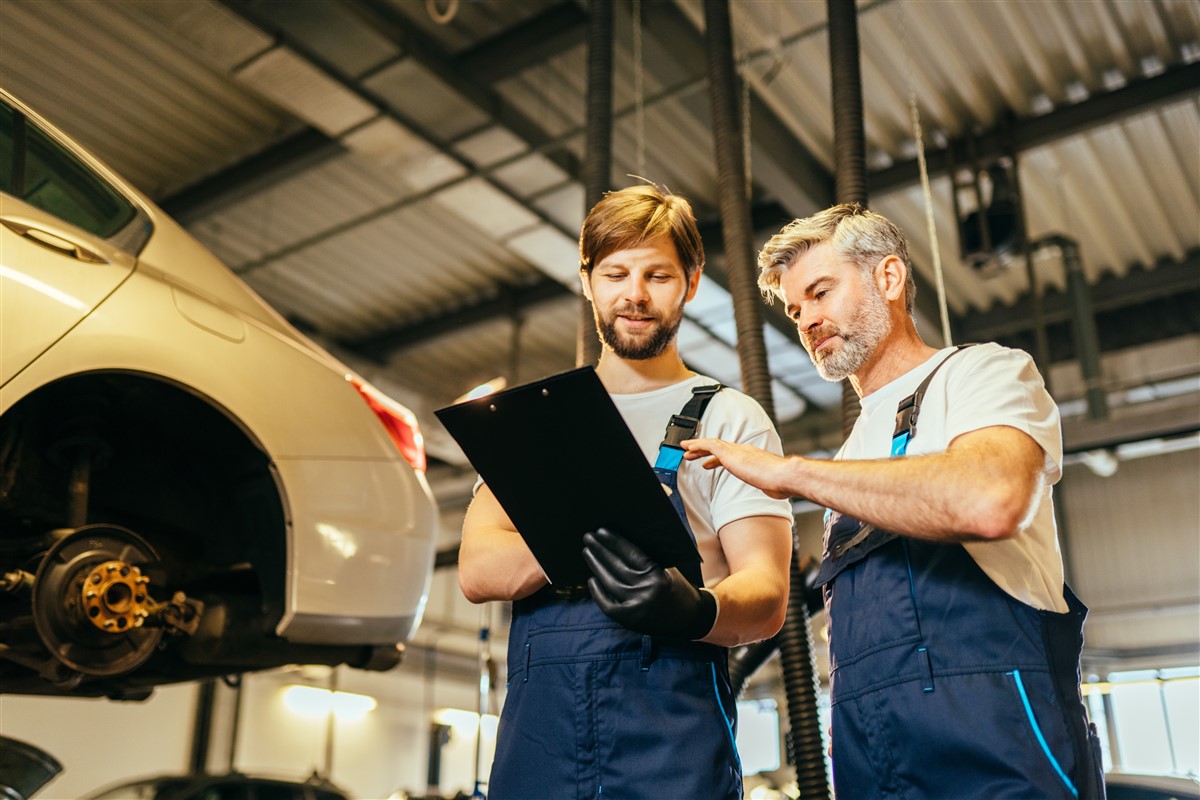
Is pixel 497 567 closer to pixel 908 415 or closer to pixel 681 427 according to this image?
pixel 681 427

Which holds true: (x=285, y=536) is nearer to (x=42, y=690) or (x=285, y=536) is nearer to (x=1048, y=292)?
(x=42, y=690)

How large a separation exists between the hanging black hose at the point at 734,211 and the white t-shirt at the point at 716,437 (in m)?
1.39

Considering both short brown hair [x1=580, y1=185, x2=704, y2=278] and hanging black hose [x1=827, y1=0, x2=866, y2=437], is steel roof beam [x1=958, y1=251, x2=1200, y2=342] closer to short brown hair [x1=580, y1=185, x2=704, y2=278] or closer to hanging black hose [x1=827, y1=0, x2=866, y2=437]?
hanging black hose [x1=827, y1=0, x2=866, y2=437]

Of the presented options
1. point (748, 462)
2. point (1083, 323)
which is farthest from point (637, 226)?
point (1083, 323)

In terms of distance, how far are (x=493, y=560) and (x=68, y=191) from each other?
1541 millimetres

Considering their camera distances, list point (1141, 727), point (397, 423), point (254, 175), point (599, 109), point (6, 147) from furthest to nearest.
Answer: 1. point (1141, 727)
2. point (254, 175)
3. point (599, 109)
4. point (397, 423)
5. point (6, 147)

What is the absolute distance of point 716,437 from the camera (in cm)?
151

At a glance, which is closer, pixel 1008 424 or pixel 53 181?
pixel 1008 424

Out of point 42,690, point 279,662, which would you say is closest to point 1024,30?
point 279,662

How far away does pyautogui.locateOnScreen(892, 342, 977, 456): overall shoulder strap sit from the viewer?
1.47 metres

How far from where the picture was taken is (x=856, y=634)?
4.77 feet

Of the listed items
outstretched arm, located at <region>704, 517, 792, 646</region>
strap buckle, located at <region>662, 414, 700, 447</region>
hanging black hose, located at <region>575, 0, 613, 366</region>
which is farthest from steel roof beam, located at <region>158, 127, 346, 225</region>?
outstretched arm, located at <region>704, 517, 792, 646</region>

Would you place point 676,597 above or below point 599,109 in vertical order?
below

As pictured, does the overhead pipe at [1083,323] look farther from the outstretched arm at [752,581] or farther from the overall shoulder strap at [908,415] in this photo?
the outstretched arm at [752,581]
